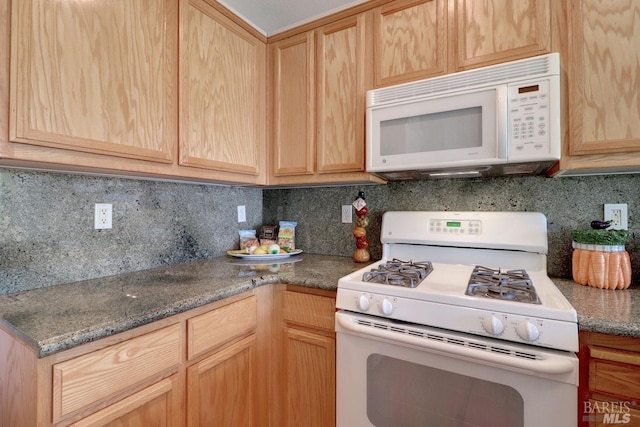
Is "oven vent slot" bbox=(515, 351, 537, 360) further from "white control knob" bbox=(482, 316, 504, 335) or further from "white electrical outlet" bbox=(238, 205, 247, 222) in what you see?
"white electrical outlet" bbox=(238, 205, 247, 222)

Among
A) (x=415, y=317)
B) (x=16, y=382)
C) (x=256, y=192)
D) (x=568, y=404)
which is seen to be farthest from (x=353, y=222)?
(x=16, y=382)

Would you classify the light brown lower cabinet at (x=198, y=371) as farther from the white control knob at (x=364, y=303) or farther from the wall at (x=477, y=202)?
the wall at (x=477, y=202)

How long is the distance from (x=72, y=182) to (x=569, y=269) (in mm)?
2253

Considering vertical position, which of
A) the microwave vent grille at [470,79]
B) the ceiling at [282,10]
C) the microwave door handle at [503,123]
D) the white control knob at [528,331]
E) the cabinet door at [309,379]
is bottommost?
the cabinet door at [309,379]

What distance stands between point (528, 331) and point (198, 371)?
1098mm

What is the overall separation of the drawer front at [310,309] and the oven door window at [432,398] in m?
0.25

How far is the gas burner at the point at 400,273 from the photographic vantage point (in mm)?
1188

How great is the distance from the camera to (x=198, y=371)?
110 cm

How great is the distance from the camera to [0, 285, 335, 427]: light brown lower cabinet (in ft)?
2.55

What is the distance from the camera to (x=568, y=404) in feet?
2.81

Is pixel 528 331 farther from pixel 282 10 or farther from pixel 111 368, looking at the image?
pixel 282 10

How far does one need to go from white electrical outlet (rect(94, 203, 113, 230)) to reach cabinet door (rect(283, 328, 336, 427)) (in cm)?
97

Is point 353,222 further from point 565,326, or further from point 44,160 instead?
point 44,160

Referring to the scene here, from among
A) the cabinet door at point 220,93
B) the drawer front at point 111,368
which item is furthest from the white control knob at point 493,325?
the cabinet door at point 220,93
